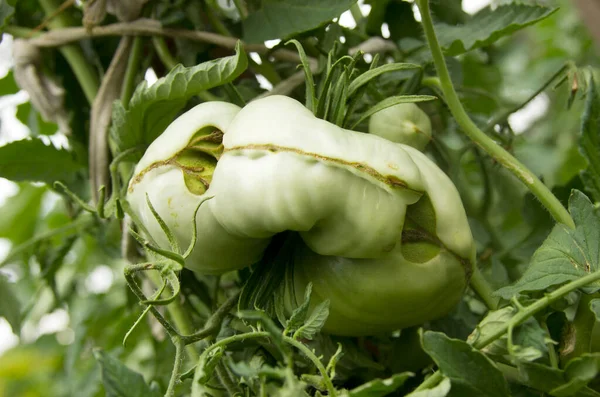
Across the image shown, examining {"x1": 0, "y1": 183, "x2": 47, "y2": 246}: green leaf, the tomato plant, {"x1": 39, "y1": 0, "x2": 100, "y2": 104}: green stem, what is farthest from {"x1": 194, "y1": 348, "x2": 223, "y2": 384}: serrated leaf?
{"x1": 0, "y1": 183, "x2": 47, "y2": 246}: green leaf

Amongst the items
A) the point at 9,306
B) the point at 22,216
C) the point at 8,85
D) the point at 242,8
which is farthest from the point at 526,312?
the point at 22,216

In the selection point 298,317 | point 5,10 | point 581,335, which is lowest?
point 581,335

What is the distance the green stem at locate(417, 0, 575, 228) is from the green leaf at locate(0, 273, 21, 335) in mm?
436

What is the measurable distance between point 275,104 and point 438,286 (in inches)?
5.6

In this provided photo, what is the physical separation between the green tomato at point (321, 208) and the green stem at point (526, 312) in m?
0.05

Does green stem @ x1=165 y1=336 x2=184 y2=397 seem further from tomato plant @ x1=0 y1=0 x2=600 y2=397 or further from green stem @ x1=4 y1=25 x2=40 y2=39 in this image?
green stem @ x1=4 y1=25 x2=40 y2=39

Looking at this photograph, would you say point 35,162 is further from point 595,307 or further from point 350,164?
point 595,307

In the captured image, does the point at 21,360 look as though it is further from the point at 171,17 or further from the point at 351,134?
the point at 351,134

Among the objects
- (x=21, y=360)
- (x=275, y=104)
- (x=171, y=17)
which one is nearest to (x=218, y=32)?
(x=171, y=17)

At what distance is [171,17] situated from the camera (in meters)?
0.55

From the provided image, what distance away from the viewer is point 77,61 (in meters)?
0.61

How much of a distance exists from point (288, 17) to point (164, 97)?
0.40 feet

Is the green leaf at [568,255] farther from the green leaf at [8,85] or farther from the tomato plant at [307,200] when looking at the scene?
the green leaf at [8,85]

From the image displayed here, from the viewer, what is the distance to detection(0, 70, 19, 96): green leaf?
73cm
